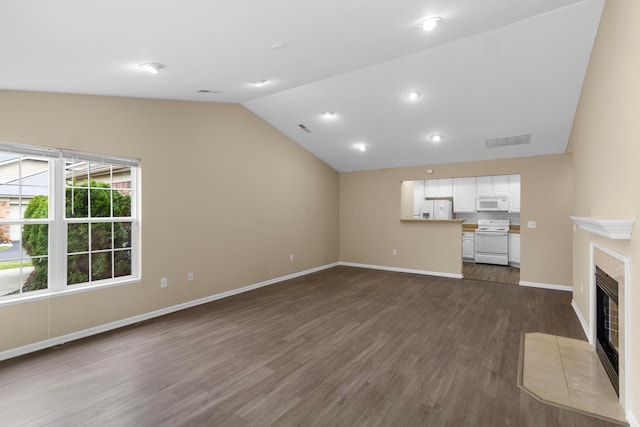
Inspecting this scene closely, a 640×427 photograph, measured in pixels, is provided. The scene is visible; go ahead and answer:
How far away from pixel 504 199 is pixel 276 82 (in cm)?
639

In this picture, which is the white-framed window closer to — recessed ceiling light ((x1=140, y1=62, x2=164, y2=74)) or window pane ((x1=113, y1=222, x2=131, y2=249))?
window pane ((x1=113, y1=222, x2=131, y2=249))

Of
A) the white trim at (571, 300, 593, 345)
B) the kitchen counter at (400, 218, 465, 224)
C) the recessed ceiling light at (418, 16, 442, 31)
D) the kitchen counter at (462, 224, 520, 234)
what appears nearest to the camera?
the recessed ceiling light at (418, 16, 442, 31)

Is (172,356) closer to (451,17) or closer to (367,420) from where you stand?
(367,420)

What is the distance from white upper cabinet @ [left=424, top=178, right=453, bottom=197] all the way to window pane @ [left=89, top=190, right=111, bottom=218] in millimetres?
7149

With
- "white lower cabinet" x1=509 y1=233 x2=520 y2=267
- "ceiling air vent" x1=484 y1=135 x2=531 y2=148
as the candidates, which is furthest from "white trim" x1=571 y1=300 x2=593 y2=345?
"white lower cabinet" x1=509 y1=233 x2=520 y2=267

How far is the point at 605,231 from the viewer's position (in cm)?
213

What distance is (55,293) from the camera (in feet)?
10.3

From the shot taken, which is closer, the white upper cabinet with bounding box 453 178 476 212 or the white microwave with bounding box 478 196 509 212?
the white microwave with bounding box 478 196 509 212

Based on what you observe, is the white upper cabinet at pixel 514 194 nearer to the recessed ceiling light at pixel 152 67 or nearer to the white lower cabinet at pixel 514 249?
the white lower cabinet at pixel 514 249

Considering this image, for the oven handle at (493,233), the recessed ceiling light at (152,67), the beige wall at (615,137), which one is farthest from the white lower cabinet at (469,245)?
the recessed ceiling light at (152,67)

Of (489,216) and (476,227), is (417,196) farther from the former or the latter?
(489,216)

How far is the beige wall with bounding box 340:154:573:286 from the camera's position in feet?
17.2

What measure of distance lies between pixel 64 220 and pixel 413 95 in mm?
4348

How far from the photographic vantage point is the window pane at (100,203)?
352 cm
